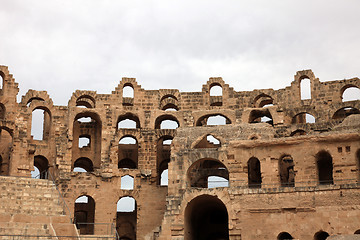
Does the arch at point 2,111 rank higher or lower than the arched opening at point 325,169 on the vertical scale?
higher

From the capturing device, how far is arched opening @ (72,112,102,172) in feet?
150

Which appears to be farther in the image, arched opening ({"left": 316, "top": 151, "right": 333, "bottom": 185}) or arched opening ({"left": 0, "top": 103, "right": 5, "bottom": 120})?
arched opening ({"left": 0, "top": 103, "right": 5, "bottom": 120})

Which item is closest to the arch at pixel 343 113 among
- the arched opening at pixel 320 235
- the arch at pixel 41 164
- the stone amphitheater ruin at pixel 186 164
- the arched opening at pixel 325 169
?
the stone amphitheater ruin at pixel 186 164

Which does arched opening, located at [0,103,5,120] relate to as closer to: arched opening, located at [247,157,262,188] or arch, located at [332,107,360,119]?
arched opening, located at [247,157,262,188]

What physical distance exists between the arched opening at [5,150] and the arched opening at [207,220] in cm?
1513

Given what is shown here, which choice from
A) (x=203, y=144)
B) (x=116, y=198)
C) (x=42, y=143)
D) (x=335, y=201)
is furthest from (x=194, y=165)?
(x=42, y=143)

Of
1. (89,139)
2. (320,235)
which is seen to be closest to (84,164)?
(89,139)

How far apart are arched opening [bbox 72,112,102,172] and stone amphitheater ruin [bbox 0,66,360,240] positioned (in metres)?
0.11

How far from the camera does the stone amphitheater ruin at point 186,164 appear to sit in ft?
108

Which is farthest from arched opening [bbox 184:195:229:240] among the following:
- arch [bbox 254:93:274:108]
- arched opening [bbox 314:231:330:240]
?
arch [bbox 254:93:274:108]

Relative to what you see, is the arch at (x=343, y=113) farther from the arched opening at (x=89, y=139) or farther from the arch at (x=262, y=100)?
the arched opening at (x=89, y=139)

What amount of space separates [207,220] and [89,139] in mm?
12405

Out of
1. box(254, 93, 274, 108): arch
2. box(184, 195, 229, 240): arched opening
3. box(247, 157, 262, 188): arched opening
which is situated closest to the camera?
box(184, 195, 229, 240): arched opening

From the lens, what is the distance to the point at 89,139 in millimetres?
46875
